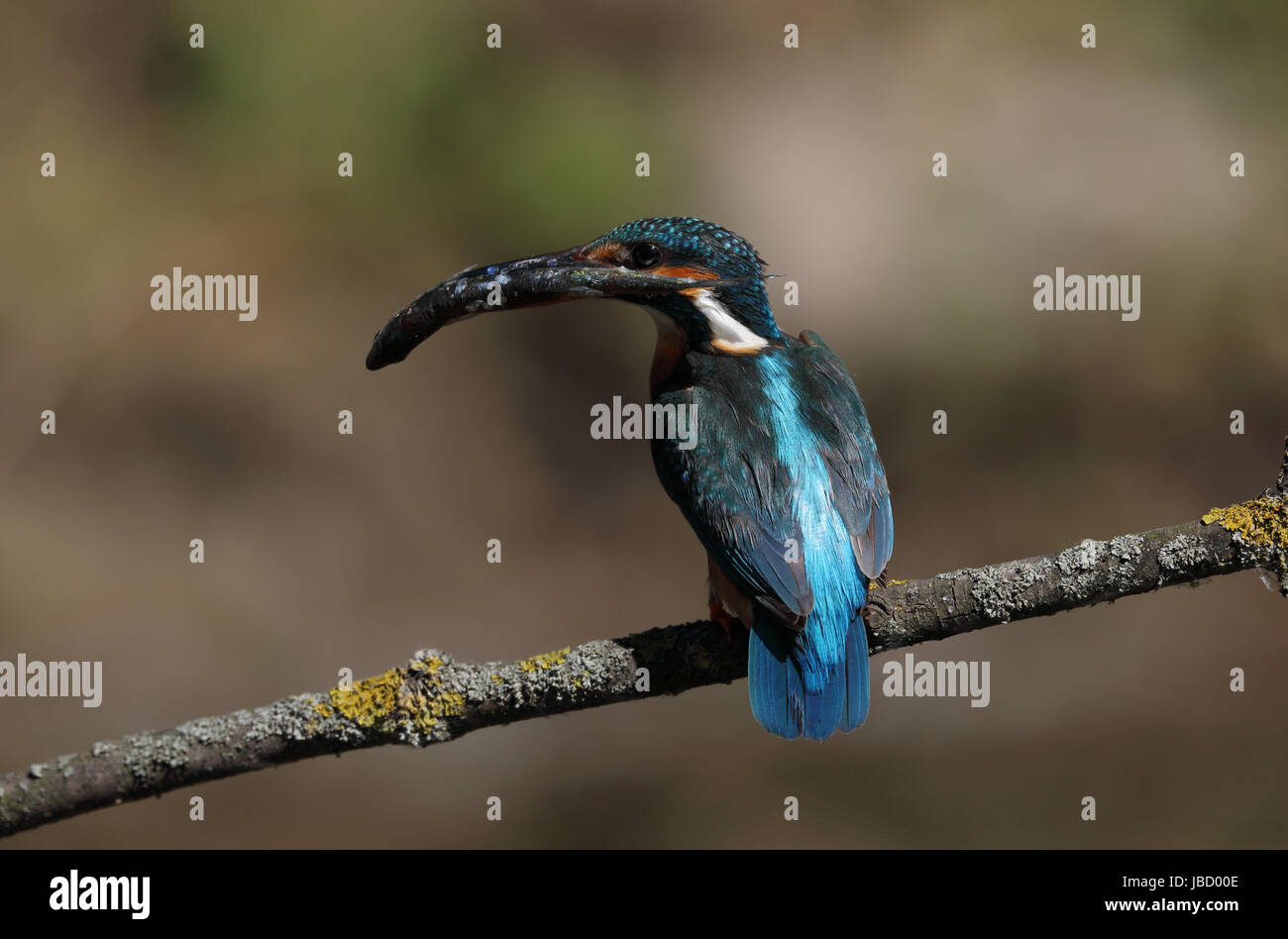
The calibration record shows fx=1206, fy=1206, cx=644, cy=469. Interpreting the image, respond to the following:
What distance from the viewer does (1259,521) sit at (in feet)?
8.34

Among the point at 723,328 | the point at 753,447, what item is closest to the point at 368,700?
the point at 753,447

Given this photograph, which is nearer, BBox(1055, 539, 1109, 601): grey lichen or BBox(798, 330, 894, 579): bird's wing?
BBox(1055, 539, 1109, 601): grey lichen

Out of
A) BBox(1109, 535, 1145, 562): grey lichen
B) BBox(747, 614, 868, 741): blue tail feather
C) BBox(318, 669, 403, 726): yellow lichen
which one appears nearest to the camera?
BBox(318, 669, 403, 726): yellow lichen

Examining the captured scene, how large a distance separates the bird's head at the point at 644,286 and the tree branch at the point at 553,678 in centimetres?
85

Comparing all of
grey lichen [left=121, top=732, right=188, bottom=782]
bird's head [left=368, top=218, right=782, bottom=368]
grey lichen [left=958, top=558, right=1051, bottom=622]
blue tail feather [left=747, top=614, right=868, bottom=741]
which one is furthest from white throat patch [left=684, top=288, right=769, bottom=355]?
grey lichen [left=121, top=732, right=188, bottom=782]

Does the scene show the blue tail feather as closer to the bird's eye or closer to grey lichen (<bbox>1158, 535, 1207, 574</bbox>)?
grey lichen (<bbox>1158, 535, 1207, 574</bbox>)

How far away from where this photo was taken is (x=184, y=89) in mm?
6816

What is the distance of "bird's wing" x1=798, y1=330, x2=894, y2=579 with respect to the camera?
2889 mm

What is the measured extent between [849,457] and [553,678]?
1.02 metres

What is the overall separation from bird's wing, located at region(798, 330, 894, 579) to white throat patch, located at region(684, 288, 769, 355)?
15cm

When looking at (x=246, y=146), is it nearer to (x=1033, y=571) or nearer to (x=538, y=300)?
(x=538, y=300)

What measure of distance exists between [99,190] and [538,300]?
15.4 feet

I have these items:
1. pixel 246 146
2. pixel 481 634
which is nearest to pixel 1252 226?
pixel 481 634

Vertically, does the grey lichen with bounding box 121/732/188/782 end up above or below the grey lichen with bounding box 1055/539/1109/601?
below
